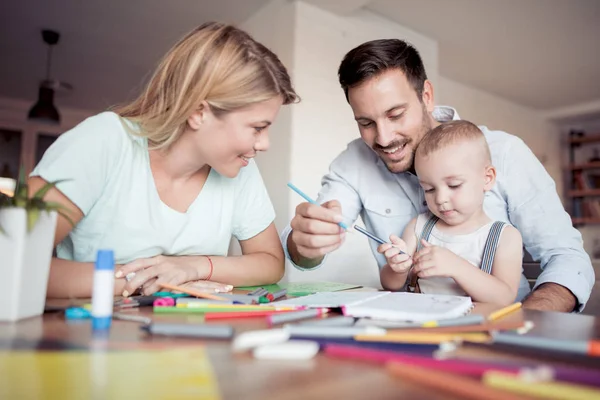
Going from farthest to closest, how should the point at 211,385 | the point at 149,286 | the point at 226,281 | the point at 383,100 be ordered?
the point at 383,100 < the point at 226,281 < the point at 149,286 < the point at 211,385

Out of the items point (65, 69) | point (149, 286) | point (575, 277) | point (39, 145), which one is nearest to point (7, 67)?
point (65, 69)

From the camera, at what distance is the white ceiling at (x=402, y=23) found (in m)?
3.55

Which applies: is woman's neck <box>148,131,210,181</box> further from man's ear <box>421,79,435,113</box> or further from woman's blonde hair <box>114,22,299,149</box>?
man's ear <box>421,79,435,113</box>

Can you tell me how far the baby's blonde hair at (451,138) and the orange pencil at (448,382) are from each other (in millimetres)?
900

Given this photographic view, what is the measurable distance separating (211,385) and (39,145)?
7.17 meters

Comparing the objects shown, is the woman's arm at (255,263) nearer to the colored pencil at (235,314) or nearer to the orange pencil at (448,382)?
the colored pencil at (235,314)

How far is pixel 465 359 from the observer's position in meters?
0.40

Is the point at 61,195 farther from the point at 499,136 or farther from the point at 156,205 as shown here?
the point at 499,136

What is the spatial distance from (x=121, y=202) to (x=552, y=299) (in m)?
1.08

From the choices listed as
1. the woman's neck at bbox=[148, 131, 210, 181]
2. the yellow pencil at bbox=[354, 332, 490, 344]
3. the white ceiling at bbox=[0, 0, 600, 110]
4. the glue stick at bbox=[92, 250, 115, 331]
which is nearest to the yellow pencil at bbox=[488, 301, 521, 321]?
the yellow pencil at bbox=[354, 332, 490, 344]

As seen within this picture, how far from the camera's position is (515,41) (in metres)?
4.19

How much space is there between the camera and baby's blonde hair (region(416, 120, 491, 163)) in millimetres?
1188

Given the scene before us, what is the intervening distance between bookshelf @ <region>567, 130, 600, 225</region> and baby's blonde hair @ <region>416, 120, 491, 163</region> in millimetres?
5953

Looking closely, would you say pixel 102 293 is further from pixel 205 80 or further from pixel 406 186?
pixel 406 186
